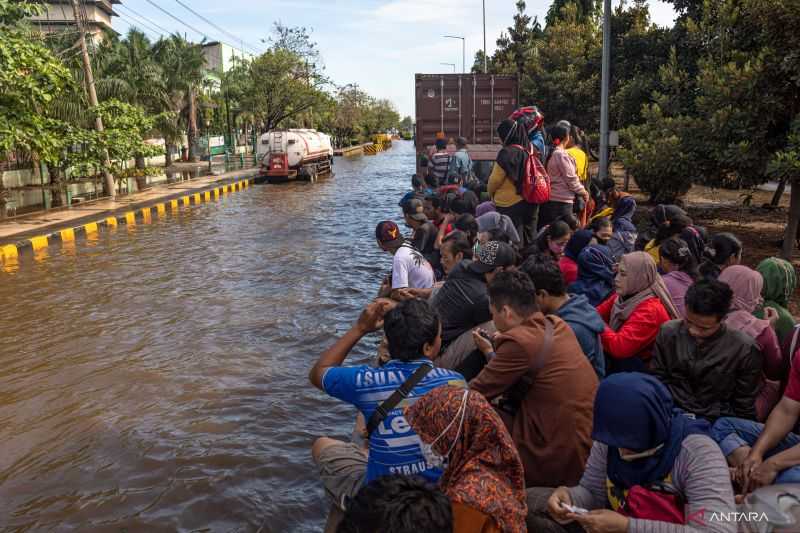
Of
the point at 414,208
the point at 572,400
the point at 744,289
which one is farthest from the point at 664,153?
the point at 572,400

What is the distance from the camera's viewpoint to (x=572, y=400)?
9.75 ft

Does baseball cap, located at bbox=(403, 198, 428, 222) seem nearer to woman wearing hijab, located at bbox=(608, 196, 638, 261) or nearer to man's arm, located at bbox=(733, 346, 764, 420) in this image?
woman wearing hijab, located at bbox=(608, 196, 638, 261)

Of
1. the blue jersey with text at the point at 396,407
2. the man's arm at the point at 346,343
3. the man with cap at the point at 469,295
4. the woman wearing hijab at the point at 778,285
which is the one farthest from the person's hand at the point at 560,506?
the woman wearing hijab at the point at 778,285

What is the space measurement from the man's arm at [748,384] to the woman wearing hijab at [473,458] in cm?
142

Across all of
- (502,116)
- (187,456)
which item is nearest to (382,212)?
(502,116)

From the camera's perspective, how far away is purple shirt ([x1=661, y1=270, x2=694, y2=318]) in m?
4.13

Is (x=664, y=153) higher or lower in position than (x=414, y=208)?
higher

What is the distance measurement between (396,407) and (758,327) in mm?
2084

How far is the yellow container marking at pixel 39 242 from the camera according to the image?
1366cm

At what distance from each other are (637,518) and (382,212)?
56.5 ft

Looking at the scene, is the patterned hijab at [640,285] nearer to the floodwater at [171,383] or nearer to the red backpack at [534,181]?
the floodwater at [171,383]

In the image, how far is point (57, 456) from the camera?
16.3 ft

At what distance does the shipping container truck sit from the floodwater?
5173mm

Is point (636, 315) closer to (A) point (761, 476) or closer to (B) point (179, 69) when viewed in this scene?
(A) point (761, 476)
